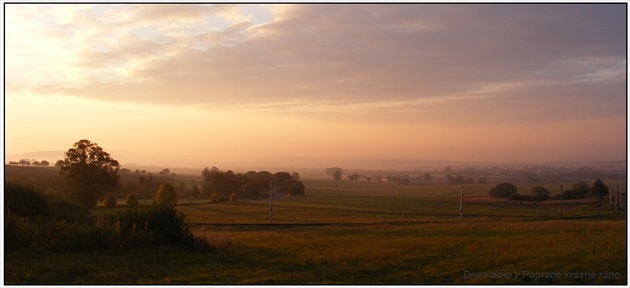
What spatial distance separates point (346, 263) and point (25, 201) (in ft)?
37.8

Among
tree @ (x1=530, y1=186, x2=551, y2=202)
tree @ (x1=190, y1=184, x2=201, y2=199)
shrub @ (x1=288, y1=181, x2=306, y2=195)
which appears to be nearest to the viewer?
tree @ (x1=190, y1=184, x2=201, y2=199)

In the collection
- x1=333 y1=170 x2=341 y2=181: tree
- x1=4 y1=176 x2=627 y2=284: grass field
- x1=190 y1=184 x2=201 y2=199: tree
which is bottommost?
x1=4 y1=176 x2=627 y2=284: grass field

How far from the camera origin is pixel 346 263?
1313 centimetres

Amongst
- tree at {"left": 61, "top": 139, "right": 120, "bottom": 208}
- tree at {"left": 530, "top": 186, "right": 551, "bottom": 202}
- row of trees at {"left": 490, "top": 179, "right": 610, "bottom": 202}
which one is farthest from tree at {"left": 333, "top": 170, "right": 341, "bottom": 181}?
tree at {"left": 61, "top": 139, "right": 120, "bottom": 208}

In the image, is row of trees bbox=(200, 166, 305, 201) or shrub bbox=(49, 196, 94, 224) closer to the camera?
shrub bbox=(49, 196, 94, 224)

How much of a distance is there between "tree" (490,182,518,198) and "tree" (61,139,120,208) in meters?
35.0

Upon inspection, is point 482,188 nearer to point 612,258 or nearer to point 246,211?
point 246,211

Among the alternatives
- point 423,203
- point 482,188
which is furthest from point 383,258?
point 482,188

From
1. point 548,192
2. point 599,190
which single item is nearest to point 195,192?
point 548,192

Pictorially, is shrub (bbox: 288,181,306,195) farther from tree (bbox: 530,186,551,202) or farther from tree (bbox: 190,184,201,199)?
tree (bbox: 530,186,551,202)

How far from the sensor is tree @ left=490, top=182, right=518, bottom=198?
53.7 m

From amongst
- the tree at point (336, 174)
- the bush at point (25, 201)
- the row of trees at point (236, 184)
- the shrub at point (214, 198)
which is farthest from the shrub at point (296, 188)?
the bush at point (25, 201)

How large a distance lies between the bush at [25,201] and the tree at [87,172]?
525 inches

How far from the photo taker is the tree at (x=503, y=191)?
53656 millimetres
